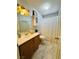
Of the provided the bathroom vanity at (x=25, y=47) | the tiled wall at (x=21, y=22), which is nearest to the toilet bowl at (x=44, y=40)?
the tiled wall at (x=21, y=22)

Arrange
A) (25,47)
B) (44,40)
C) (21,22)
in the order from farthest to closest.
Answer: (44,40) → (21,22) → (25,47)

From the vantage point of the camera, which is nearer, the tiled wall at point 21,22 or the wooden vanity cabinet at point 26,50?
the wooden vanity cabinet at point 26,50

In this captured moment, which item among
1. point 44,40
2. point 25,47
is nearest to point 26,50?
point 25,47

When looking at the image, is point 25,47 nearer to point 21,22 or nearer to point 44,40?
point 21,22

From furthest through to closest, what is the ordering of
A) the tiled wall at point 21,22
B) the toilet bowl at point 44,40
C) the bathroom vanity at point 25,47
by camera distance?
the toilet bowl at point 44,40 < the tiled wall at point 21,22 < the bathroom vanity at point 25,47

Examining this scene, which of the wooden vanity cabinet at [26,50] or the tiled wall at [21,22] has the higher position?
the tiled wall at [21,22]

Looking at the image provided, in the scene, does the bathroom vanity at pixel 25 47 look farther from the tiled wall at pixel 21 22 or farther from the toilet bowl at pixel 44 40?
the toilet bowl at pixel 44 40

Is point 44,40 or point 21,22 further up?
point 21,22
